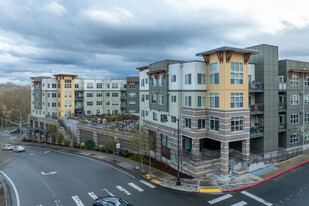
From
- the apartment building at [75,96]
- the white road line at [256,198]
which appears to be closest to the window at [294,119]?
the white road line at [256,198]

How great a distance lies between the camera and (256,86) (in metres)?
32.2

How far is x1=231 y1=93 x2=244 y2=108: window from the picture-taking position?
27.1m

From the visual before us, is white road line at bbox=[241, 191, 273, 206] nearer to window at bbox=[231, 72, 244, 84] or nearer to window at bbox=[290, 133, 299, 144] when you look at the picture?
window at bbox=[231, 72, 244, 84]

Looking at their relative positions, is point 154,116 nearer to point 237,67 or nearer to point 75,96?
point 237,67

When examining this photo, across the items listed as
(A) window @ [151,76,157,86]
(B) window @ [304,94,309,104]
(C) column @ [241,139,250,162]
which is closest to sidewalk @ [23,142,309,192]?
(C) column @ [241,139,250,162]

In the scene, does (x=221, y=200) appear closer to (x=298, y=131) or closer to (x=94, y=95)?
(x=298, y=131)

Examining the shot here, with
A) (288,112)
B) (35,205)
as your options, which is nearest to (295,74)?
(288,112)

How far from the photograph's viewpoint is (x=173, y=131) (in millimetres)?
31438

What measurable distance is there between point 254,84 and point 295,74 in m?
Result: 9.52

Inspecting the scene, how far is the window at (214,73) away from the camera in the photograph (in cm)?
2741

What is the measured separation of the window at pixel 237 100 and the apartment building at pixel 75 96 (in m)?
47.9

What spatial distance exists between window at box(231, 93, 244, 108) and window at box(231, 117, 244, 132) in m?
1.61

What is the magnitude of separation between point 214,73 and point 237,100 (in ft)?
A: 14.5

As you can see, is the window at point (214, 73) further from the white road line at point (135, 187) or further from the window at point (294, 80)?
the window at point (294, 80)
